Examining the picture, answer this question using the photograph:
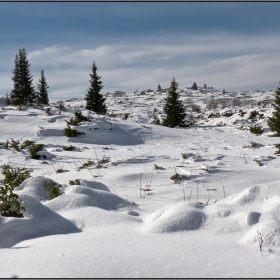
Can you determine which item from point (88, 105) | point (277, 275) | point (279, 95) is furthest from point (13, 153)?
point (88, 105)

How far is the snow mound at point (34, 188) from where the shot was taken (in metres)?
3.28

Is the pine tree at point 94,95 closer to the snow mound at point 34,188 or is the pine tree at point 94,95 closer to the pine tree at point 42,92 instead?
the pine tree at point 42,92

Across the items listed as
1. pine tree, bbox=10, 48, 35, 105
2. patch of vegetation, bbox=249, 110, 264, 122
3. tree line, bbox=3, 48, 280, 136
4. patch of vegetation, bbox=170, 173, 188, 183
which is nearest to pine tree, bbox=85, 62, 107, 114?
tree line, bbox=3, 48, 280, 136

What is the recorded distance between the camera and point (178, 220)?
2.19 meters

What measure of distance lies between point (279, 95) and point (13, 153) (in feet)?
39.6

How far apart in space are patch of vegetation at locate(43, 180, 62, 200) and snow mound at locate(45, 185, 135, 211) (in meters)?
0.11

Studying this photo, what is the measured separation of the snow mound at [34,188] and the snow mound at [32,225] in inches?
31.2

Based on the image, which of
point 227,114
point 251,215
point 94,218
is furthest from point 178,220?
point 227,114

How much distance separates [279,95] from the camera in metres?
12.9

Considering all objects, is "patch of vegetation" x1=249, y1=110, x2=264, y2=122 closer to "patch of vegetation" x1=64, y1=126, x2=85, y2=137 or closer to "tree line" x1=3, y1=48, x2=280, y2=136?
"tree line" x1=3, y1=48, x2=280, y2=136

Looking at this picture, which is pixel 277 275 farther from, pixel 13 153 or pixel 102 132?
pixel 102 132

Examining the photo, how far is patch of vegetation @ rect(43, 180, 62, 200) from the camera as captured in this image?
3190 millimetres

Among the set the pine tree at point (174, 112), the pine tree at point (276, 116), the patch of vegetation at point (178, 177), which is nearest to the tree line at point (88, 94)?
the pine tree at point (174, 112)

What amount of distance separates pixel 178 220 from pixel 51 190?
1784 mm
